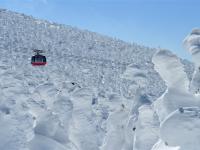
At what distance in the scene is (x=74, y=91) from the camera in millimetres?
16453

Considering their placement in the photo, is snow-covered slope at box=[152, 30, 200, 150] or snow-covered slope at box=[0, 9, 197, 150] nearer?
snow-covered slope at box=[152, 30, 200, 150]

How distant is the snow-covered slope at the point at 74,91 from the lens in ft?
41.0

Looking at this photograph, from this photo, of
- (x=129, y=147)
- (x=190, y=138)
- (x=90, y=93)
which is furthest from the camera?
(x=90, y=93)

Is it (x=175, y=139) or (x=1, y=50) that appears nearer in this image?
(x=175, y=139)

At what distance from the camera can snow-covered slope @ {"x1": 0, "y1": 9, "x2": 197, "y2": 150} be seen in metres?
12.5

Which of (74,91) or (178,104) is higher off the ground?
(178,104)

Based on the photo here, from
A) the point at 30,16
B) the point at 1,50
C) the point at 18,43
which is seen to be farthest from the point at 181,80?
the point at 30,16

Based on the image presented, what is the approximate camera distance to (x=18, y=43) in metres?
79.4

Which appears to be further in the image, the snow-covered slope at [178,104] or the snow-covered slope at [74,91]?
the snow-covered slope at [74,91]

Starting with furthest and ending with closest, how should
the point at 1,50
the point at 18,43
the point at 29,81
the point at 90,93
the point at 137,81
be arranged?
the point at 18,43 → the point at 1,50 → the point at 29,81 → the point at 90,93 → the point at 137,81

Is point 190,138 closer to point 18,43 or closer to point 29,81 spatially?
point 29,81

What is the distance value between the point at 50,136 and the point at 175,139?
21.8 feet

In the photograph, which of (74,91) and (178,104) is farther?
(74,91)

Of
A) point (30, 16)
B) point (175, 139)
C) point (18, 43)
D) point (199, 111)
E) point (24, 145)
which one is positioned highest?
point (30, 16)
